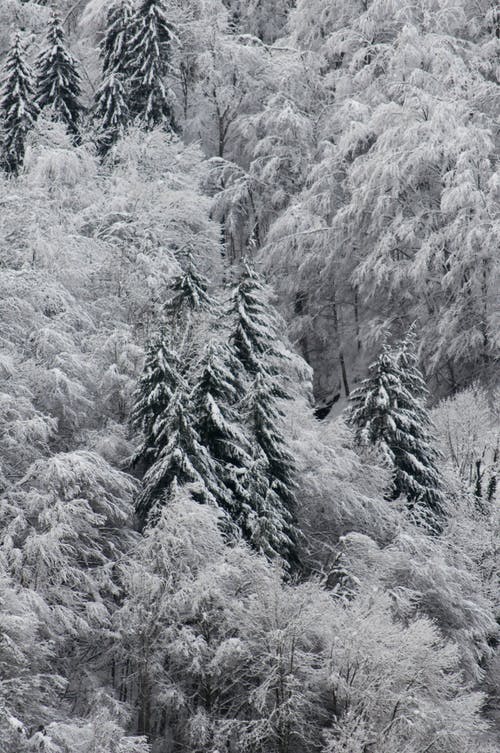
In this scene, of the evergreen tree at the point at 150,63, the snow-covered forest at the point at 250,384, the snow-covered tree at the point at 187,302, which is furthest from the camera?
the evergreen tree at the point at 150,63

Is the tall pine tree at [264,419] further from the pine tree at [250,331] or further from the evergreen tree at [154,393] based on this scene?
the evergreen tree at [154,393]

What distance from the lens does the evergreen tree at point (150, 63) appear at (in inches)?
1646

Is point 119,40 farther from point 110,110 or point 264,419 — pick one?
point 264,419

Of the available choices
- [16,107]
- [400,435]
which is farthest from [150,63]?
[400,435]

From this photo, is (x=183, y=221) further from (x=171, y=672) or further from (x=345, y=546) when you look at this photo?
(x=171, y=672)

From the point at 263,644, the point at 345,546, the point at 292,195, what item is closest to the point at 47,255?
the point at 345,546

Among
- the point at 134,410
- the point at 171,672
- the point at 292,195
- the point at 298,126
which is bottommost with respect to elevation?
the point at 171,672

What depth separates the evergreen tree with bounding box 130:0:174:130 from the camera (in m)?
41.8

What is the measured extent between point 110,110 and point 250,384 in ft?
72.0

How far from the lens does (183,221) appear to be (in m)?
35.5

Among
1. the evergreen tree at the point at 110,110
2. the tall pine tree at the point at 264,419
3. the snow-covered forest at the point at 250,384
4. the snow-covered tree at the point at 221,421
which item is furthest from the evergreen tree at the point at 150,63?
the snow-covered tree at the point at 221,421

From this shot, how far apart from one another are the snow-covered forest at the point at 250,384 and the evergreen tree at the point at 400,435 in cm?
10

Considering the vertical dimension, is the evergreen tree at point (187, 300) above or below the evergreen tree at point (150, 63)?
below

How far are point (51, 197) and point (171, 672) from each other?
19.3m
